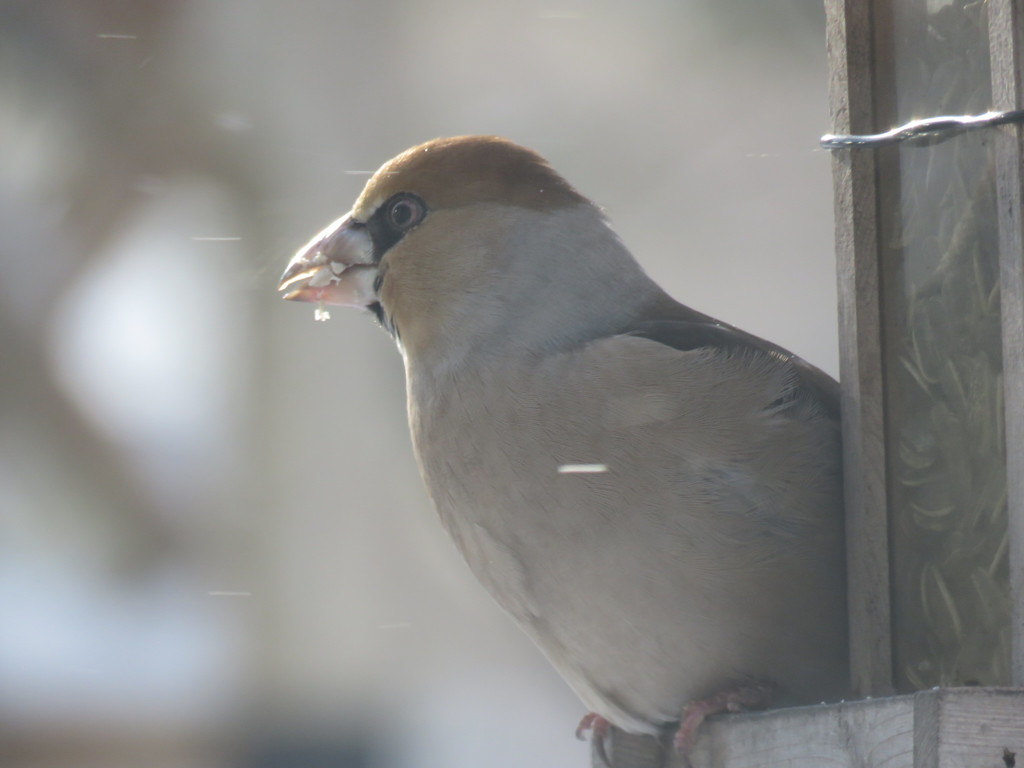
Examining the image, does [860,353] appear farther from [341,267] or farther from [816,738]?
[341,267]

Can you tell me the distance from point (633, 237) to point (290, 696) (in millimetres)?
2722

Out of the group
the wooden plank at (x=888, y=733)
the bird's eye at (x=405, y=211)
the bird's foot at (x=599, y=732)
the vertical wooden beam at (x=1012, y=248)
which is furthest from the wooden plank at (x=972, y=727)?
the bird's eye at (x=405, y=211)

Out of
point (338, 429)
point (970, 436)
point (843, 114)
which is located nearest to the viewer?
point (970, 436)

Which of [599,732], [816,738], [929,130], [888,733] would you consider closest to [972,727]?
[888,733]

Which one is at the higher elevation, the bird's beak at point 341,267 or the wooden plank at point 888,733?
the bird's beak at point 341,267

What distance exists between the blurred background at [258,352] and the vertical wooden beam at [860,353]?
13.4 feet

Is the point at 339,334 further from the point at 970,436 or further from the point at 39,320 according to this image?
the point at 970,436

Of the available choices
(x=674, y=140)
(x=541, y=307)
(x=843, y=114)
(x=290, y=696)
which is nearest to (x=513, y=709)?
(x=290, y=696)

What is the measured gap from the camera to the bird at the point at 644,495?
224 cm

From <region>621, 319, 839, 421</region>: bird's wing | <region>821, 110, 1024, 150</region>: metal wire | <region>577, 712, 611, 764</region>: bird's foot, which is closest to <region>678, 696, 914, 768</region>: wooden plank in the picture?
<region>577, 712, 611, 764</region>: bird's foot

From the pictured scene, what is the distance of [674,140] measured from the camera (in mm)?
7230

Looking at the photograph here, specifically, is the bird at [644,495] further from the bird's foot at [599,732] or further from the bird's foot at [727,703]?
the bird's foot at [599,732]

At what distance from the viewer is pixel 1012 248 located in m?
1.89

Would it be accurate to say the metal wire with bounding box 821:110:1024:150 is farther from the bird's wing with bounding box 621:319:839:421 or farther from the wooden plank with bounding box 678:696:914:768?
the wooden plank with bounding box 678:696:914:768
